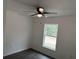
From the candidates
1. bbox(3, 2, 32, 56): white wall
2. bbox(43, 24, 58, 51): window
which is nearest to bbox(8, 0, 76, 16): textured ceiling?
bbox(3, 2, 32, 56): white wall

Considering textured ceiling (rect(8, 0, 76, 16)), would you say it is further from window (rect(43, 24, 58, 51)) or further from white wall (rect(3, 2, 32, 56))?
window (rect(43, 24, 58, 51))

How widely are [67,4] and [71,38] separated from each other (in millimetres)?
1460

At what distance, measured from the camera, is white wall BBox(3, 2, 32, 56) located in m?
4.05

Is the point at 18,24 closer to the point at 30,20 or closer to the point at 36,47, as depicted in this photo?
the point at 30,20

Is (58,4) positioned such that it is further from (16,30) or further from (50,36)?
(16,30)

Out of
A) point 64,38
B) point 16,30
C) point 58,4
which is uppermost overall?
point 58,4

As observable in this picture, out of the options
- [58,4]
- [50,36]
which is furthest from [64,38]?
[58,4]

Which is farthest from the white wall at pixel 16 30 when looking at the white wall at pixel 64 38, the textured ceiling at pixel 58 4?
the white wall at pixel 64 38

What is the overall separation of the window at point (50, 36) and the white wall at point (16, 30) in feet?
4.07

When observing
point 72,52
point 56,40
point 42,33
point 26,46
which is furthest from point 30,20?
point 72,52

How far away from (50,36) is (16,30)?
78.4 inches

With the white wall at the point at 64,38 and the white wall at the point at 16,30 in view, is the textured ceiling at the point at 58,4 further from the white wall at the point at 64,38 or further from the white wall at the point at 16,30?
the white wall at the point at 16,30

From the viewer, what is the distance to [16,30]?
458 cm

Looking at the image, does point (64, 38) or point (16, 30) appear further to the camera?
point (16, 30)
